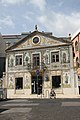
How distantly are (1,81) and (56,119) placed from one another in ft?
103

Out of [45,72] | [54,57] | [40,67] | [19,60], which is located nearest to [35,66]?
[40,67]

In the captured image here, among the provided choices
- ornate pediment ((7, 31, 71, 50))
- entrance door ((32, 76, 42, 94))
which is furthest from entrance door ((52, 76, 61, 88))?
ornate pediment ((7, 31, 71, 50))

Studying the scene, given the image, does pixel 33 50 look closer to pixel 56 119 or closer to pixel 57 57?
pixel 57 57

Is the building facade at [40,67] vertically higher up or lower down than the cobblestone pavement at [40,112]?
higher up

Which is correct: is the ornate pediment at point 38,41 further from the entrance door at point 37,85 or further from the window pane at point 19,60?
the entrance door at point 37,85

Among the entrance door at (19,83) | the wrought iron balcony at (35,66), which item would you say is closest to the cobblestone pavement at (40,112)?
the wrought iron balcony at (35,66)

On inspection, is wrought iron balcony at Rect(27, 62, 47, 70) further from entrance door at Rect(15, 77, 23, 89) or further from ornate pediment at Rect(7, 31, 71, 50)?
ornate pediment at Rect(7, 31, 71, 50)

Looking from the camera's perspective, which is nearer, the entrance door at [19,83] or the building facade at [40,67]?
the building facade at [40,67]

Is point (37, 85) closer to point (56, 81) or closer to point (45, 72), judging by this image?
point (45, 72)

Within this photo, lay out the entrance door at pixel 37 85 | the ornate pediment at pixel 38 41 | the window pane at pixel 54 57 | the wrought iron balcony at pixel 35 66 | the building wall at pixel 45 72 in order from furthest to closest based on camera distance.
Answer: the ornate pediment at pixel 38 41, the wrought iron balcony at pixel 35 66, the window pane at pixel 54 57, the entrance door at pixel 37 85, the building wall at pixel 45 72

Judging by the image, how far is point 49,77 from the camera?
118ft

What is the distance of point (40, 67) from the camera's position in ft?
120

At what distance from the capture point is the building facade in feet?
115

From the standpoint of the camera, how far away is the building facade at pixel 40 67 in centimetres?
3519
